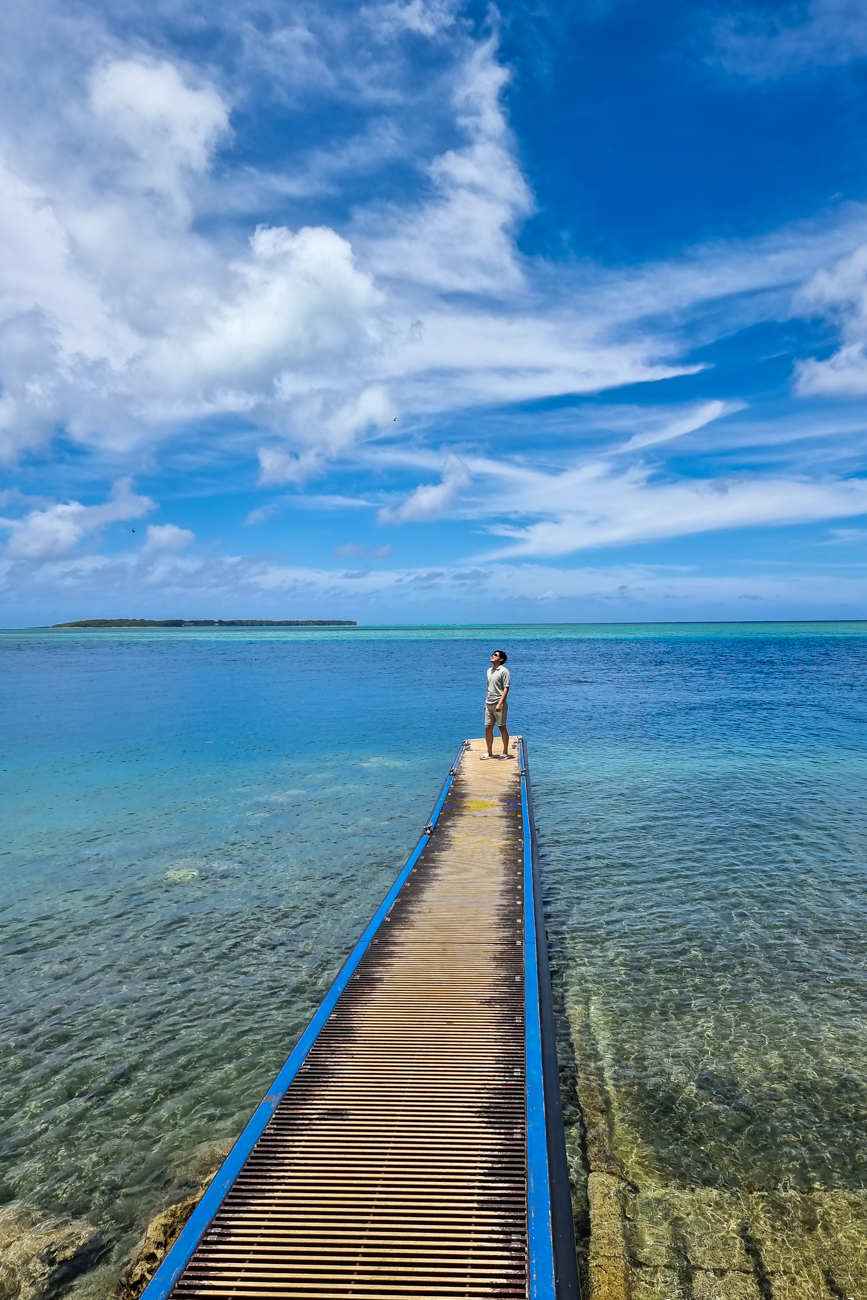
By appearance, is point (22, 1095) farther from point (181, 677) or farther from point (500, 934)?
point (181, 677)

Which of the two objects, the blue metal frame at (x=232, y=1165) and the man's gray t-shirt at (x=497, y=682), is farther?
the man's gray t-shirt at (x=497, y=682)

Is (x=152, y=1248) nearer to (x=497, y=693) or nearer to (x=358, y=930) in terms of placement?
(x=358, y=930)

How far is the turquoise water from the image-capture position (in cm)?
643

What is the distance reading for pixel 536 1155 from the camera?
485 centimetres

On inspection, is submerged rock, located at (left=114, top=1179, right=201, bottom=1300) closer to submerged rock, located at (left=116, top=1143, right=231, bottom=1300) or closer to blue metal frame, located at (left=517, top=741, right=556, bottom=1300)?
submerged rock, located at (left=116, top=1143, right=231, bottom=1300)

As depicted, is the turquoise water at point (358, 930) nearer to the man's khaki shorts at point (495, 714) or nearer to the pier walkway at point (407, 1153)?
the pier walkway at point (407, 1153)

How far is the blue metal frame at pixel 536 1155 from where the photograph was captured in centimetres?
399

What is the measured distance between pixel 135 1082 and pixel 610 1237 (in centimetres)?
486

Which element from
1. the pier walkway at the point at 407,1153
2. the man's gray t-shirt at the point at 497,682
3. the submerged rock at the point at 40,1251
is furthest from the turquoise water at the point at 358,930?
the man's gray t-shirt at the point at 497,682

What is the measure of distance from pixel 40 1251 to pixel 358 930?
5506 millimetres

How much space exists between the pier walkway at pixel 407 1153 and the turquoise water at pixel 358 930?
1.27 m

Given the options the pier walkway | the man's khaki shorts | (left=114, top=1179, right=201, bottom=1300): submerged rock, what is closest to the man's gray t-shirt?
the man's khaki shorts

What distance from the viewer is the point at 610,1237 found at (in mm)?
5324

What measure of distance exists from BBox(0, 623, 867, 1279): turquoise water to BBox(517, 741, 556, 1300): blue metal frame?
3.43 feet
